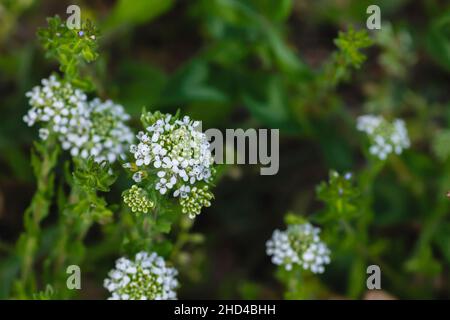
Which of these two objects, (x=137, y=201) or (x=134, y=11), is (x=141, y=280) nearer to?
(x=137, y=201)

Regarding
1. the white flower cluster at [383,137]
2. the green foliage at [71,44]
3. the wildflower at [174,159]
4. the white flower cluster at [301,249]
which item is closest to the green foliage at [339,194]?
the white flower cluster at [301,249]

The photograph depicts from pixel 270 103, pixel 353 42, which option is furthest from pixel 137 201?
pixel 270 103

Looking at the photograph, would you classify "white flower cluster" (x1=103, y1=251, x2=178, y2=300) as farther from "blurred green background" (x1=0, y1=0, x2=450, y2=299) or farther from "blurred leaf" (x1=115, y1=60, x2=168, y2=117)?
"blurred leaf" (x1=115, y1=60, x2=168, y2=117)

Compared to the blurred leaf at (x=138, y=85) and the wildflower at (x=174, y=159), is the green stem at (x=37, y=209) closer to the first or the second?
the wildflower at (x=174, y=159)

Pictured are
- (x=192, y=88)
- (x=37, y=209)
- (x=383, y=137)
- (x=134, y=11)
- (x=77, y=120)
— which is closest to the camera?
(x=77, y=120)

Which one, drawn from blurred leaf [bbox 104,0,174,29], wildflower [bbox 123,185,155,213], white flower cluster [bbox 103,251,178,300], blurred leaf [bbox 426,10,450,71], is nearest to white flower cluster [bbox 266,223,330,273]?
white flower cluster [bbox 103,251,178,300]

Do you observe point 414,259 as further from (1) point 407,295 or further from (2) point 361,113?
(2) point 361,113
